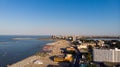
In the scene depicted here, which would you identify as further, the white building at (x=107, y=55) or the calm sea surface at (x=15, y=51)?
the calm sea surface at (x=15, y=51)

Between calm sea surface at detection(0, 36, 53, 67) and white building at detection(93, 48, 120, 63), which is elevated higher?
white building at detection(93, 48, 120, 63)

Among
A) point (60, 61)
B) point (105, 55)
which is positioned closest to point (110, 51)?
point (105, 55)

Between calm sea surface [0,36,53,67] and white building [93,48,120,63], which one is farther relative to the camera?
calm sea surface [0,36,53,67]

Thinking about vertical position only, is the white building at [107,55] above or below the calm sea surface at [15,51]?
above

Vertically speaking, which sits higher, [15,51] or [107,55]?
[107,55]

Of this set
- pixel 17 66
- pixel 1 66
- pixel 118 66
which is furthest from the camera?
pixel 1 66

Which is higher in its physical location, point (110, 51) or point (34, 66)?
point (110, 51)

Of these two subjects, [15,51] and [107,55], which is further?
[15,51]

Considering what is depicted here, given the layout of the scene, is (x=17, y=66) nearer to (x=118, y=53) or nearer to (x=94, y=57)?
(x=94, y=57)
